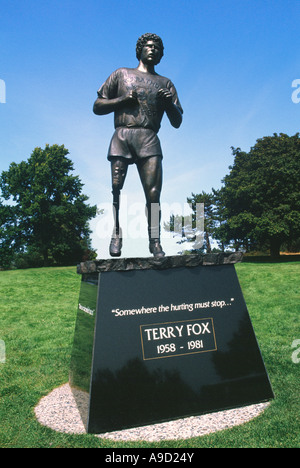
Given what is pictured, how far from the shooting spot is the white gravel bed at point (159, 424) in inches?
132

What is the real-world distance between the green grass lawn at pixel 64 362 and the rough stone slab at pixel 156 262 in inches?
64.3

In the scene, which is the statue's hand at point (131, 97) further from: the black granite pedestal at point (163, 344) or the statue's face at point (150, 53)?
the black granite pedestal at point (163, 344)

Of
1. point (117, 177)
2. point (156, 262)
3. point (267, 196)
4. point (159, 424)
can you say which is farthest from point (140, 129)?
point (267, 196)

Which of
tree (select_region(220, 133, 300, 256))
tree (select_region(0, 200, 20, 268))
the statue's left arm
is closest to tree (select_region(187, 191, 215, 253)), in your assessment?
tree (select_region(220, 133, 300, 256))

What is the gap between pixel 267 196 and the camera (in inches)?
1166

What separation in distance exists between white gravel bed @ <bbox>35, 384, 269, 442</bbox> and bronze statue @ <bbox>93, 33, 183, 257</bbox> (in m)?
1.90

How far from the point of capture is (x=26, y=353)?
273 inches

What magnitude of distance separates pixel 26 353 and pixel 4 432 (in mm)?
3516

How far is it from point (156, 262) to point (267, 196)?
2752 cm

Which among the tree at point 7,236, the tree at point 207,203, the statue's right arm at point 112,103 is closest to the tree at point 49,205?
the tree at point 7,236

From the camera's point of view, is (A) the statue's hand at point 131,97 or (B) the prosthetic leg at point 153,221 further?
(B) the prosthetic leg at point 153,221

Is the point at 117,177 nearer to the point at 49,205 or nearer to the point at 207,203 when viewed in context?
the point at 49,205

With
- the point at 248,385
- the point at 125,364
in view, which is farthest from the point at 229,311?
the point at 125,364

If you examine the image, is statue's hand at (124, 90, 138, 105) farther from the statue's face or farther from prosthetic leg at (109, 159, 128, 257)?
prosthetic leg at (109, 159, 128, 257)
